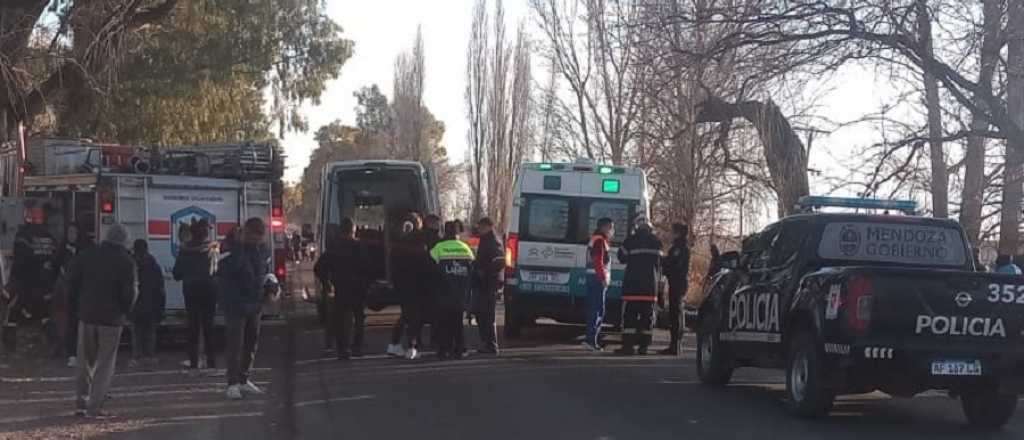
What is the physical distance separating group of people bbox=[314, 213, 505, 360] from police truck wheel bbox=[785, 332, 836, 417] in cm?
526

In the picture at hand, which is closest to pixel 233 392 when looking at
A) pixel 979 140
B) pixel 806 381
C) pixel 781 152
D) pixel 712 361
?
pixel 712 361

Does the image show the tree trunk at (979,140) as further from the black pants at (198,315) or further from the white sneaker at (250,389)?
the black pants at (198,315)

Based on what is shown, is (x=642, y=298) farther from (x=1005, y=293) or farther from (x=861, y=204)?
(x=1005, y=293)

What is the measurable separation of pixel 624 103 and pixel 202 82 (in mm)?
11500

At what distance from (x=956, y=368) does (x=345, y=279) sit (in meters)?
7.59

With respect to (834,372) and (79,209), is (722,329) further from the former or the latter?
(79,209)

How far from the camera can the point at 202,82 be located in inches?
1198

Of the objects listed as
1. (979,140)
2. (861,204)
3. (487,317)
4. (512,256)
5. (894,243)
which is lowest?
(487,317)

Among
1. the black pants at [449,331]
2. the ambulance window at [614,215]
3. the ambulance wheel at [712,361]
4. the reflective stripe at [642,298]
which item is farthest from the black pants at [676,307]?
the black pants at [449,331]

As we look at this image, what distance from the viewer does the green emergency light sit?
60.2 feet

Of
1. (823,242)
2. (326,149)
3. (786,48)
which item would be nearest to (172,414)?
(823,242)

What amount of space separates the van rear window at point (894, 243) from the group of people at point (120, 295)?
18.0ft

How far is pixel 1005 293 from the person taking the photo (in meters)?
10.5

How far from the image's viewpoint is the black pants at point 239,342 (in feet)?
40.4
